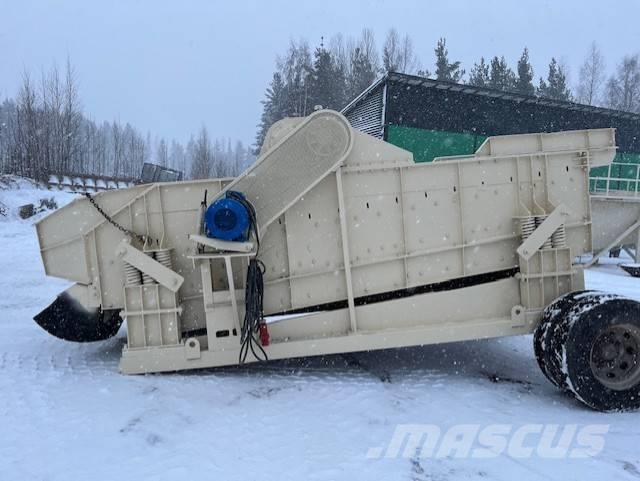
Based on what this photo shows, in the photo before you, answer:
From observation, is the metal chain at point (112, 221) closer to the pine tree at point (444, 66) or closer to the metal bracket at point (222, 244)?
the metal bracket at point (222, 244)

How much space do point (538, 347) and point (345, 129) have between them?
269 cm

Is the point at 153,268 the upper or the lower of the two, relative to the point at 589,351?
upper

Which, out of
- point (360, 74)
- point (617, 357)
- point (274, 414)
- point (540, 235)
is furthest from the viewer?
point (360, 74)

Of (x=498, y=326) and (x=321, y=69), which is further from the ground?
(x=321, y=69)

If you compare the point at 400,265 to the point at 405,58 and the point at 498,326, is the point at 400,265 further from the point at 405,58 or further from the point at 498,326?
the point at 405,58

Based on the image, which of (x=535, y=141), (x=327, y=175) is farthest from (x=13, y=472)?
(x=535, y=141)

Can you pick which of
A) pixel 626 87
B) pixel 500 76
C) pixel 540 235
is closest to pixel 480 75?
pixel 500 76

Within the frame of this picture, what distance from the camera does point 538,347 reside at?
443 centimetres

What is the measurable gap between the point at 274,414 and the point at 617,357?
2980mm

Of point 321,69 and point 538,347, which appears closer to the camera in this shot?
point 538,347

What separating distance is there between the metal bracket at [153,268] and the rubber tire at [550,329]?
338cm

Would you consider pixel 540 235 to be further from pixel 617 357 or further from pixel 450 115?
pixel 450 115

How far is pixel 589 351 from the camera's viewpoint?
13.2ft

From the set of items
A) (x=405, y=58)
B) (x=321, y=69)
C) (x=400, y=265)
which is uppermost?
(x=405, y=58)
